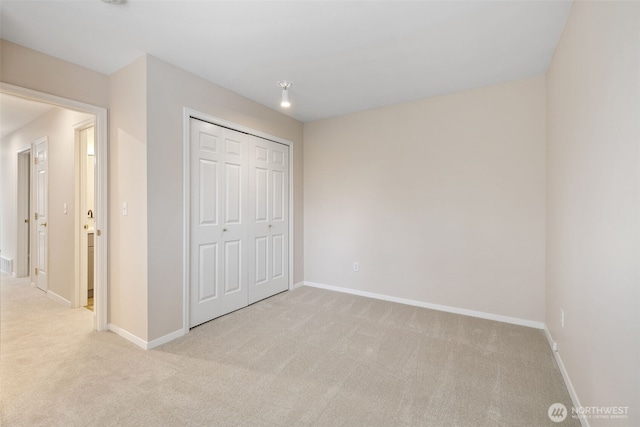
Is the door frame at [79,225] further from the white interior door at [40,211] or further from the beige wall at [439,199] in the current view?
the beige wall at [439,199]

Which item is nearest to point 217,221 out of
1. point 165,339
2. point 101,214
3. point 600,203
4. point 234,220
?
point 234,220

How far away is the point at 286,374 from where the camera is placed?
2035 millimetres

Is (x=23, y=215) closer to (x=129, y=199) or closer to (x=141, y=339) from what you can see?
(x=129, y=199)

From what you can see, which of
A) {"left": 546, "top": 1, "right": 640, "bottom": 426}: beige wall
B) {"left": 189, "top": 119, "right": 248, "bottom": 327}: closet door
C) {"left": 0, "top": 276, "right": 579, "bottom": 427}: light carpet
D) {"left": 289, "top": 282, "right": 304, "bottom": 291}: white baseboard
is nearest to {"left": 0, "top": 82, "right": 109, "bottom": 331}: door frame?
Answer: {"left": 0, "top": 276, "right": 579, "bottom": 427}: light carpet

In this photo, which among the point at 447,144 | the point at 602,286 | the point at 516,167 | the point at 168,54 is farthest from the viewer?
the point at 447,144

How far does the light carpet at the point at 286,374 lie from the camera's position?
164 centimetres

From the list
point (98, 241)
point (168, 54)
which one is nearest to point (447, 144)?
point (168, 54)

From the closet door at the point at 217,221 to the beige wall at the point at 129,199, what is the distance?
0.45m

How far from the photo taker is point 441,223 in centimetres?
327

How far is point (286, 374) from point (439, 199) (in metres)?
2.47

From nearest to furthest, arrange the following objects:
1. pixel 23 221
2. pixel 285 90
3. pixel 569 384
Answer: pixel 569 384
pixel 285 90
pixel 23 221

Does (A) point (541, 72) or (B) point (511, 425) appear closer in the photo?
(B) point (511, 425)

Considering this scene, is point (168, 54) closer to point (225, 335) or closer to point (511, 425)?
point (225, 335)

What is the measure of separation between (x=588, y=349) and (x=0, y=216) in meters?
8.25
